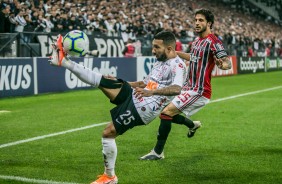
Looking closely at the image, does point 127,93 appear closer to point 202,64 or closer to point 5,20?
point 202,64

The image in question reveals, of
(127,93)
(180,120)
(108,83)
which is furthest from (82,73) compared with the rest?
(180,120)

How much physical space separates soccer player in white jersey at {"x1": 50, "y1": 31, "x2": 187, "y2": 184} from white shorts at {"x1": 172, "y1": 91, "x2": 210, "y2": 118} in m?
1.01

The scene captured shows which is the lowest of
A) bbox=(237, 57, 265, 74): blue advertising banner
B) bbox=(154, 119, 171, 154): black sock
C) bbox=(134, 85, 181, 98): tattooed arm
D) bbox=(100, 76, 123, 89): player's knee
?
bbox=(237, 57, 265, 74): blue advertising banner

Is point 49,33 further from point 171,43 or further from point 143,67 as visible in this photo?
point 171,43

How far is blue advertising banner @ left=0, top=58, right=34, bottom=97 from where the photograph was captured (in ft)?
54.8

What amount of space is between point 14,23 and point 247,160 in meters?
13.7

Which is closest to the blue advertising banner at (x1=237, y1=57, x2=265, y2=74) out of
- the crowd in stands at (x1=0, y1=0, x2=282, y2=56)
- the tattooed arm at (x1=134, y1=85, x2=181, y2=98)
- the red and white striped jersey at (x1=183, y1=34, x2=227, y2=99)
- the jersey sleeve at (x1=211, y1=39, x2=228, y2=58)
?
the crowd in stands at (x1=0, y1=0, x2=282, y2=56)

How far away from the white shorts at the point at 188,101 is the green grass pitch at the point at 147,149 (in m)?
0.72

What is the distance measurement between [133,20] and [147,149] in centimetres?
2041

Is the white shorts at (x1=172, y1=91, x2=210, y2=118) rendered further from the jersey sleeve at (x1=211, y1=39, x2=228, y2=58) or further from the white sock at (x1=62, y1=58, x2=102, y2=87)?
the white sock at (x1=62, y1=58, x2=102, y2=87)

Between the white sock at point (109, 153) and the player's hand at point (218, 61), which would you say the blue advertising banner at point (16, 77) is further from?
the white sock at point (109, 153)

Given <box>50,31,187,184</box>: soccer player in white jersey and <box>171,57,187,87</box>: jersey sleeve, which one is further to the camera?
<box>171,57,187,87</box>: jersey sleeve

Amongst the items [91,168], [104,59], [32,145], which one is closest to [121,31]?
[104,59]

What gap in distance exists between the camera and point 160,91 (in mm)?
6137
